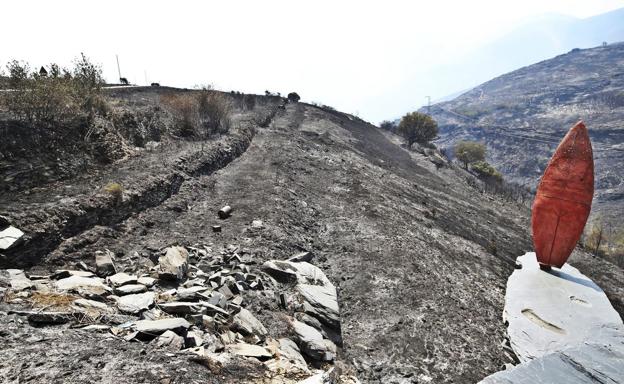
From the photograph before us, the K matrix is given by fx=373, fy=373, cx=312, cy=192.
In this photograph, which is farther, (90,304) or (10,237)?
(10,237)

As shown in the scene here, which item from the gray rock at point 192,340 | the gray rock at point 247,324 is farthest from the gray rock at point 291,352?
the gray rock at point 192,340

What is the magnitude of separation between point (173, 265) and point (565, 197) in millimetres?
15464

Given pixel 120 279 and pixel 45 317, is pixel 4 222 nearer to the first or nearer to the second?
pixel 120 279

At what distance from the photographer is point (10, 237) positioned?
789cm

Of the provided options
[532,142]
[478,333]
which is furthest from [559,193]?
[532,142]

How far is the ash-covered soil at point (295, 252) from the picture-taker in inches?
210

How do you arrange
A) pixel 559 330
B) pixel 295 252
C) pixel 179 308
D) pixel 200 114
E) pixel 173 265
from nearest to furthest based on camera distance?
pixel 179 308
pixel 173 265
pixel 559 330
pixel 295 252
pixel 200 114

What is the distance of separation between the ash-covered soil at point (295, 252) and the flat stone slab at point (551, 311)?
484 millimetres

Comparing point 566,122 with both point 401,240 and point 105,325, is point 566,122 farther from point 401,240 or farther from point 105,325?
point 105,325

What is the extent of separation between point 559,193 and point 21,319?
58.8ft

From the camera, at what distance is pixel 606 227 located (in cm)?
7338

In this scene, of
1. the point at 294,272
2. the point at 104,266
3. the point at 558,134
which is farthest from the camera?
the point at 558,134

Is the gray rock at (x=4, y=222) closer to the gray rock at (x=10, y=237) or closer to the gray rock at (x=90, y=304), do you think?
the gray rock at (x=10, y=237)

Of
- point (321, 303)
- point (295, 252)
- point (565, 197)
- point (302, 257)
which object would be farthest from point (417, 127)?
point (321, 303)
